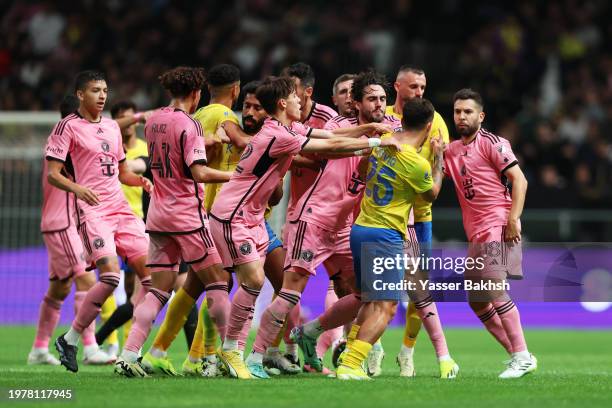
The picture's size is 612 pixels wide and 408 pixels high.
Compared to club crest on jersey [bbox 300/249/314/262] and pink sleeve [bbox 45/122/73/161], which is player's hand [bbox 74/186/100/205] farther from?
club crest on jersey [bbox 300/249/314/262]

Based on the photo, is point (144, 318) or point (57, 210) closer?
point (144, 318)

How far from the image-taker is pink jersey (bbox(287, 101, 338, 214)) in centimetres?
1176

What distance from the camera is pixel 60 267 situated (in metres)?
13.2

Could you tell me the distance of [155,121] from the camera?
10.5 m

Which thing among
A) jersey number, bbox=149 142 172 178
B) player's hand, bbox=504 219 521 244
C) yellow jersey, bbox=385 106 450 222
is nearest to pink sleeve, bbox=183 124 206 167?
jersey number, bbox=149 142 172 178

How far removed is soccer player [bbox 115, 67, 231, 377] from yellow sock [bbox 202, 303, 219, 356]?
0.40m

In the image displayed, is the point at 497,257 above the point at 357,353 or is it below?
above

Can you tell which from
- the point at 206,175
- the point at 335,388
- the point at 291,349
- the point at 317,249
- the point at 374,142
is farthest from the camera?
the point at 291,349

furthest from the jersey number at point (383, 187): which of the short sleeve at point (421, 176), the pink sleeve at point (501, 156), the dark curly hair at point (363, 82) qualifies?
the pink sleeve at point (501, 156)

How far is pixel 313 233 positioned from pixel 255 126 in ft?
3.63

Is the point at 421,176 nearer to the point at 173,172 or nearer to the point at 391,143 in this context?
the point at 391,143

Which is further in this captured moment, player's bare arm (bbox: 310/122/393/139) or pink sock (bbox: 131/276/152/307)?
pink sock (bbox: 131/276/152/307)

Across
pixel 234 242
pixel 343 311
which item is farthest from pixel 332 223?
pixel 234 242

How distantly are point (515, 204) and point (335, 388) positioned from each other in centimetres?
251
